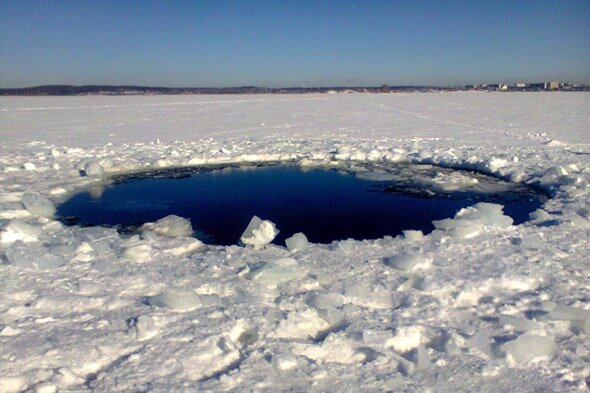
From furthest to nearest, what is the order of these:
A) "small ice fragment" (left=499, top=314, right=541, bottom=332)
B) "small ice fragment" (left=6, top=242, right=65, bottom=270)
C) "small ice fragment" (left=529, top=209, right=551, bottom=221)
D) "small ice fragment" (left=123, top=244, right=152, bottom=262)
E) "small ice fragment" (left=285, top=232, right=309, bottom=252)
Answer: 1. "small ice fragment" (left=529, top=209, right=551, bottom=221)
2. "small ice fragment" (left=285, top=232, right=309, bottom=252)
3. "small ice fragment" (left=123, top=244, right=152, bottom=262)
4. "small ice fragment" (left=6, top=242, right=65, bottom=270)
5. "small ice fragment" (left=499, top=314, right=541, bottom=332)

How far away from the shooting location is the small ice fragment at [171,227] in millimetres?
4598

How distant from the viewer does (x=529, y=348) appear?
252cm

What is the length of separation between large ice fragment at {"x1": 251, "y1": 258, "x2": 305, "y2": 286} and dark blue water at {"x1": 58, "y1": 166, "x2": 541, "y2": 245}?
104 centimetres

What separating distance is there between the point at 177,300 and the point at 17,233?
7.09ft

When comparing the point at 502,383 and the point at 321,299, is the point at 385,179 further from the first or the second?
A: the point at 502,383

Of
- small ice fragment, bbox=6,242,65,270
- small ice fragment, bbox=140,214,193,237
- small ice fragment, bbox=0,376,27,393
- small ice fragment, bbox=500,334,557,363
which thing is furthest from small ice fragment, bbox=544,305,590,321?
small ice fragment, bbox=6,242,65,270

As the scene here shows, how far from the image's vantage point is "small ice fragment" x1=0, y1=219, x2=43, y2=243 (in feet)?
13.9

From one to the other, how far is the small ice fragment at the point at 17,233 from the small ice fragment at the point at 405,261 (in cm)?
309

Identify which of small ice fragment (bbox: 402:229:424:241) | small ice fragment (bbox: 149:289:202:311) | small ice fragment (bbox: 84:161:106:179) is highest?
small ice fragment (bbox: 84:161:106:179)

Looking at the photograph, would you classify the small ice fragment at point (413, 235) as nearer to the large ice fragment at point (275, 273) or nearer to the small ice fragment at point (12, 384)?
the large ice fragment at point (275, 273)

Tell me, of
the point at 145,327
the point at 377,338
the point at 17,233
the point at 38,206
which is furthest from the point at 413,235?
the point at 38,206

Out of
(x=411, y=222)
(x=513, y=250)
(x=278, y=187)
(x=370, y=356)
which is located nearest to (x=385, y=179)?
(x=278, y=187)

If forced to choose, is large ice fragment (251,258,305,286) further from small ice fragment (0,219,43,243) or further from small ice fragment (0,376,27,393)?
small ice fragment (0,219,43,243)

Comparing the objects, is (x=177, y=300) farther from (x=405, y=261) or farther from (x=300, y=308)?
(x=405, y=261)
